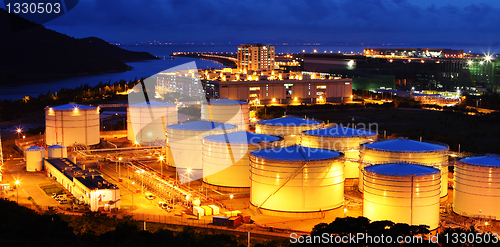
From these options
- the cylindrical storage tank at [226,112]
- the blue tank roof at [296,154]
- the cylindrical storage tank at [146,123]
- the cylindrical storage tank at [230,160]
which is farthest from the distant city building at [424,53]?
the blue tank roof at [296,154]

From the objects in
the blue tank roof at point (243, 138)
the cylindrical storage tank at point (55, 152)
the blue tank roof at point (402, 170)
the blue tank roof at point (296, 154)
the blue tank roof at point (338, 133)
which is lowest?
the cylindrical storage tank at point (55, 152)

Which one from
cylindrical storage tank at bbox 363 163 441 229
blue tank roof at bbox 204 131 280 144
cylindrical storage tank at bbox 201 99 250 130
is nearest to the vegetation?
cylindrical storage tank at bbox 363 163 441 229

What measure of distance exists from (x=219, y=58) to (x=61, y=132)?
157m

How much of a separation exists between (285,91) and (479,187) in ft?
143

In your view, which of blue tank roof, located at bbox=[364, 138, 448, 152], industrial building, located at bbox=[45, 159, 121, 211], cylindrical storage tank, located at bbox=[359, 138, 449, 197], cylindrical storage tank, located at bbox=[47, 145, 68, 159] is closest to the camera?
industrial building, located at bbox=[45, 159, 121, 211]

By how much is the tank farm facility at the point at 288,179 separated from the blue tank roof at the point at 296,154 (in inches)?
1.6

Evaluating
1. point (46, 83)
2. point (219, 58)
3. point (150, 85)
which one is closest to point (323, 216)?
point (150, 85)

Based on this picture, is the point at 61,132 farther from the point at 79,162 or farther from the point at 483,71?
the point at 483,71

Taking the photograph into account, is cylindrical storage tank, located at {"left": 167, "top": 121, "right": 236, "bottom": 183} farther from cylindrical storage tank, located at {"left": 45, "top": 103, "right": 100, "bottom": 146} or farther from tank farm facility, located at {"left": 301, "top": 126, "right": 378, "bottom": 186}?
cylindrical storage tank, located at {"left": 45, "top": 103, "right": 100, "bottom": 146}

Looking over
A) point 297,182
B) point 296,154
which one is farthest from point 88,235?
point 296,154

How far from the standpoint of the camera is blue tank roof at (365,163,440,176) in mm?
18391

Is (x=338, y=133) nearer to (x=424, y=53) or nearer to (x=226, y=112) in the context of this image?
(x=226, y=112)

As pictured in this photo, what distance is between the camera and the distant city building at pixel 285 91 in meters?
59.6

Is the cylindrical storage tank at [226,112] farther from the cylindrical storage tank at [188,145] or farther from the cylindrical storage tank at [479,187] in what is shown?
the cylindrical storage tank at [479,187]
